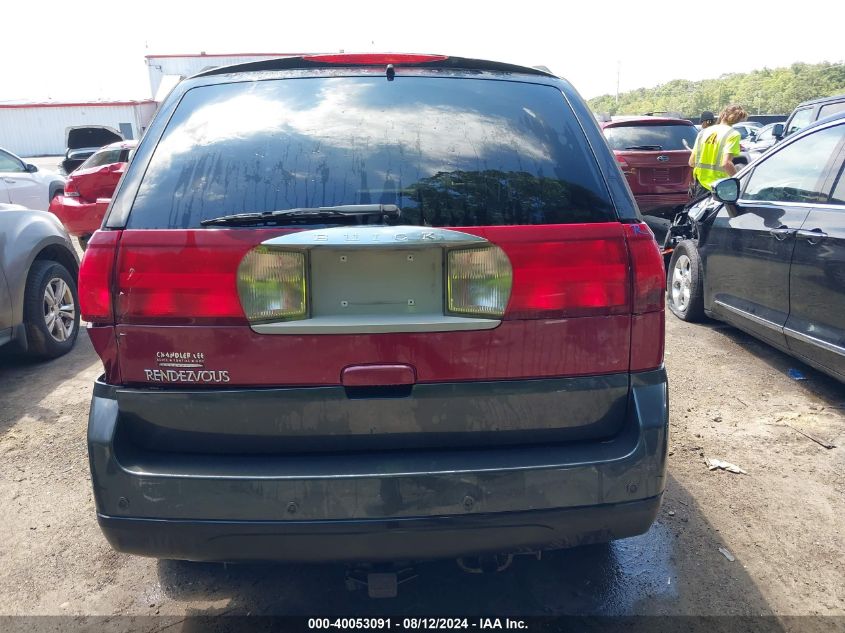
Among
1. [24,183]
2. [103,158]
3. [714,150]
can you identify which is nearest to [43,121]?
[103,158]

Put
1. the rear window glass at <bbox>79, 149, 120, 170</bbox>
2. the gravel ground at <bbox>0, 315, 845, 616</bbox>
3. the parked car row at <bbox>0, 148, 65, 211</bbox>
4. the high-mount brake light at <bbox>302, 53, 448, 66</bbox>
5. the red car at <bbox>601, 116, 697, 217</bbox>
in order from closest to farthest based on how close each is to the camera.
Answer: the high-mount brake light at <bbox>302, 53, 448, 66</bbox> < the gravel ground at <bbox>0, 315, 845, 616</bbox> < the parked car row at <bbox>0, 148, 65, 211</bbox> < the red car at <bbox>601, 116, 697, 217</bbox> < the rear window glass at <bbox>79, 149, 120, 170</bbox>

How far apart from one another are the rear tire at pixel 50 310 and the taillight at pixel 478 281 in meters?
4.39

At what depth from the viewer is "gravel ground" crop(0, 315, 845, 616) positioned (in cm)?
238

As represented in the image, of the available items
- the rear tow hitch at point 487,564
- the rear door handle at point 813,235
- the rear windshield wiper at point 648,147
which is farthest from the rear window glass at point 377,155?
the rear windshield wiper at point 648,147

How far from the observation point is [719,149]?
765 cm

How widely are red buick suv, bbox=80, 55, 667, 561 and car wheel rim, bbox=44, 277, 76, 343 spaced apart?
3849 mm

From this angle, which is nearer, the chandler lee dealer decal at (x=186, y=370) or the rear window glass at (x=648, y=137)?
the chandler lee dealer decal at (x=186, y=370)

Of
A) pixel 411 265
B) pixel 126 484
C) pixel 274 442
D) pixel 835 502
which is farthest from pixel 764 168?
pixel 126 484

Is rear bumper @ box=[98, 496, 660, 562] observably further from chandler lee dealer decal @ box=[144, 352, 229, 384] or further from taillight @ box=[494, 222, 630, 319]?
taillight @ box=[494, 222, 630, 319]

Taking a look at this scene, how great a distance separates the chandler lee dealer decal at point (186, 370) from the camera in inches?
72.7

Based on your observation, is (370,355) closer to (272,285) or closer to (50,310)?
(272,285)

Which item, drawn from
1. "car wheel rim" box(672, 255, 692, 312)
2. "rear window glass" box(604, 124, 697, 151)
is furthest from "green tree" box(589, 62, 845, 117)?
"car wheel rim" box(672, 255, 692, 312)

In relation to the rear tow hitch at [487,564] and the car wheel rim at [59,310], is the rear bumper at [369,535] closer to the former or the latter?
the rear tow hitch at [487,564]

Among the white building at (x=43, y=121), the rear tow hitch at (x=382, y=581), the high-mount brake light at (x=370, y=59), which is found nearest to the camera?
the rear tow hitch at (x=382, y=581)
